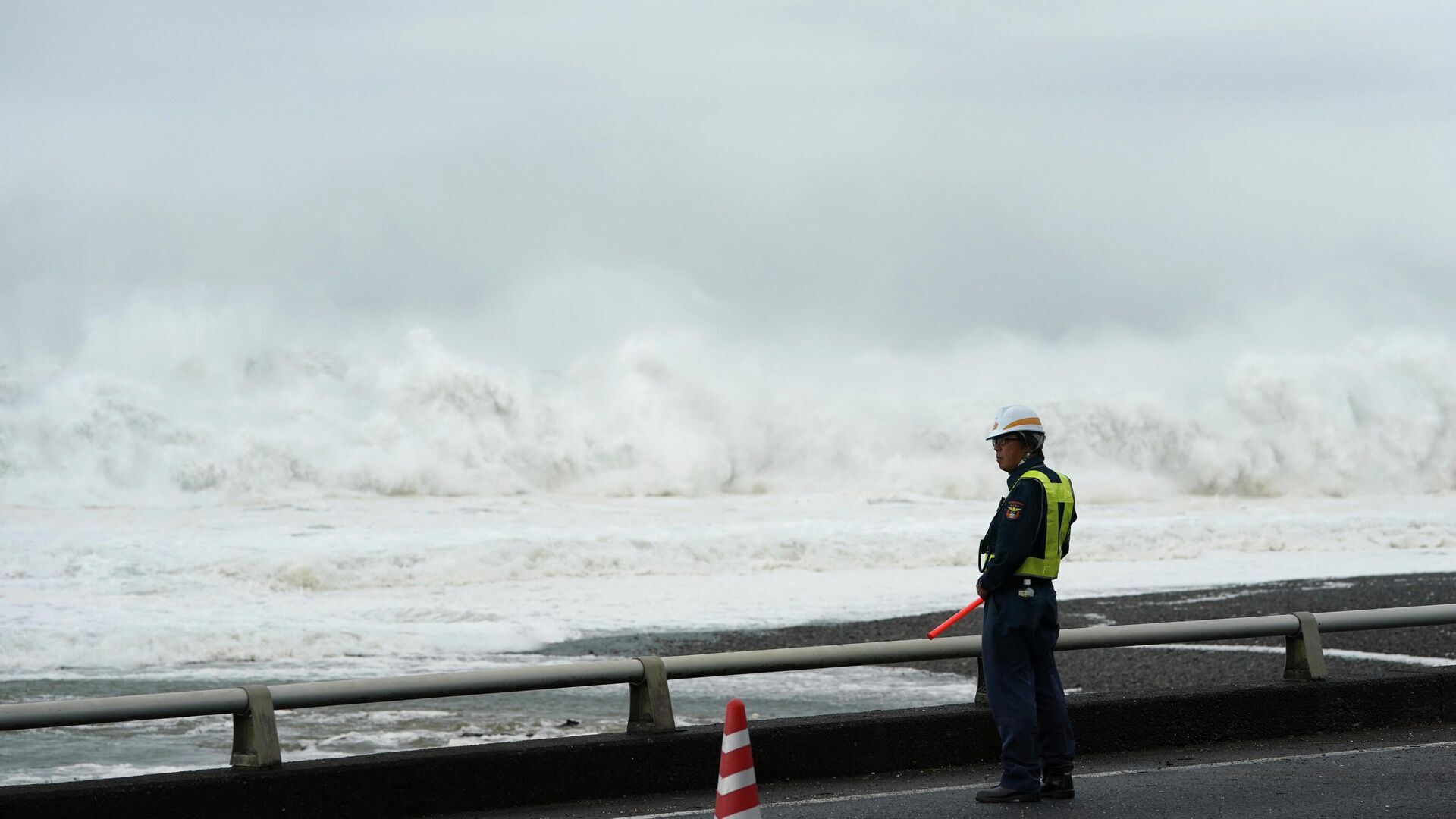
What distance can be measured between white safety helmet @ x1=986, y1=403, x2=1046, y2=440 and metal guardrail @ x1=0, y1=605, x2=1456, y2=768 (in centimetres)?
105

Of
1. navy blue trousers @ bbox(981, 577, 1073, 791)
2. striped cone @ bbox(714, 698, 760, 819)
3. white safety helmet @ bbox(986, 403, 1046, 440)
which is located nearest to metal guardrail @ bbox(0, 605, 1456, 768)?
navy blue trousers @ bbox(981, 577, 1073, 791)

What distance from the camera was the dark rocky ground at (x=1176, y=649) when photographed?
52.3 ft

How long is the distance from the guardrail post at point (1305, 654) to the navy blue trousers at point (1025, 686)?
90.9 inches

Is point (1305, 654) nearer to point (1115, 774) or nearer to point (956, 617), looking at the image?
point (1115, 774)

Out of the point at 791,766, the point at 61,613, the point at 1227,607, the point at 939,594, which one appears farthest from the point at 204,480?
the point at 791,766

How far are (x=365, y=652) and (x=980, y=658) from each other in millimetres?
17017

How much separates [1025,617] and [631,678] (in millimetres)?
1748

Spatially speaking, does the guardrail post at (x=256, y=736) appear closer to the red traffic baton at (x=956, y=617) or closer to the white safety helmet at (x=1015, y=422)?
the red traffic baton at (x=956, y=617)

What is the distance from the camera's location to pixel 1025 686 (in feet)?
21.5

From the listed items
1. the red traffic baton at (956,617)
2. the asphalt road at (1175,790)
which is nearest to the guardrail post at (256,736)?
the asphalt road at (1175,790)

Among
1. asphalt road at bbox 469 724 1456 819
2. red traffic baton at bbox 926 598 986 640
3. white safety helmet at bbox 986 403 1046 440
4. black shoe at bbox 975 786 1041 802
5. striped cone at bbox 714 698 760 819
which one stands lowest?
asphalt road at bbox 469 724 1456 819

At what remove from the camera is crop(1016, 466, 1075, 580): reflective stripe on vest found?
255 inches

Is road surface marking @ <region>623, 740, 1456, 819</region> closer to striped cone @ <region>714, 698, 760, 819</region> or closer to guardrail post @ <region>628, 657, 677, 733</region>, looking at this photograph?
guardrail post @ <region>628, 657, 677, 733</region>

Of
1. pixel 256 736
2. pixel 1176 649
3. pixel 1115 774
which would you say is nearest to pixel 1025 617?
pixel 1115 774
